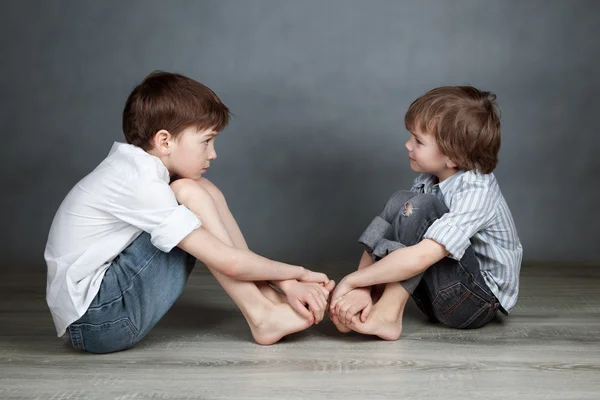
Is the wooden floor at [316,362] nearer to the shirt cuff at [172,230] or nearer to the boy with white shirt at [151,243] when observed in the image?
the boy with white shirt at [151,243]

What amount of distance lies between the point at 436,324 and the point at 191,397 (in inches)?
32.0

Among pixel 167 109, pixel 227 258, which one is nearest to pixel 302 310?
pixel 227 258

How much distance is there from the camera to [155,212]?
1.71 meters

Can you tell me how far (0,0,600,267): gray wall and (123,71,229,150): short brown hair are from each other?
1205 millimetres

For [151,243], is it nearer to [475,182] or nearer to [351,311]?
[351,311]

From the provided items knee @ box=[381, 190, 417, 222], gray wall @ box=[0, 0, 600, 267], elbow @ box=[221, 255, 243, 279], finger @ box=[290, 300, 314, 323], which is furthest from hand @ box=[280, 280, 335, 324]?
Result: gray wall @ box=[0, 0, 600, 267]

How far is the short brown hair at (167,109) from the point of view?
1.86 m

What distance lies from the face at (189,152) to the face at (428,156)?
528 millimetres

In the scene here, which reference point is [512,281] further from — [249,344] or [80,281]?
[80,281]

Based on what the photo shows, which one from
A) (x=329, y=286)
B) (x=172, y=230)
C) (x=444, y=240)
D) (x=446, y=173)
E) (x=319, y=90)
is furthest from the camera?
(x=319, y=90)

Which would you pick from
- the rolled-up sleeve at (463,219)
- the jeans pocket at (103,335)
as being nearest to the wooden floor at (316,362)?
the jeans pocket at (103,335)

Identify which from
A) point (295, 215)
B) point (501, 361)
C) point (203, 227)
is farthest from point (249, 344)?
point (295, 215)

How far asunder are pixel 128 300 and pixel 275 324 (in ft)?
1.15

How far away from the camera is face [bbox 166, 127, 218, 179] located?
6.17 ft
